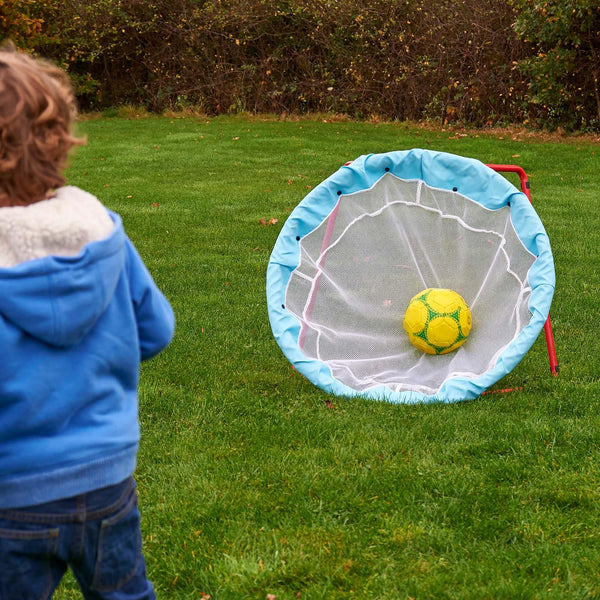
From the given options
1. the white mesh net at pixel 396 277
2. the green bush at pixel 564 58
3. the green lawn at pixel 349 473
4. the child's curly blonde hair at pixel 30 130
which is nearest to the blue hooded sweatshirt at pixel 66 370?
the child's curly blonde hair at pixel 30 130

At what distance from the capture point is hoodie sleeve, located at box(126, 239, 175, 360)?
1.70m

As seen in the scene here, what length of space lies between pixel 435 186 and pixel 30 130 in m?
3.20

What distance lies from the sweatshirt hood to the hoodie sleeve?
0.13m

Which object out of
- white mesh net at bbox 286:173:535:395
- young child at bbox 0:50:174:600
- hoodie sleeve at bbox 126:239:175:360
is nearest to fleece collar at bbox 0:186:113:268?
young child at bbox 0:50:174:600

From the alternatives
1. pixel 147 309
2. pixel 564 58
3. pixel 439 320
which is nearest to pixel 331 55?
pixel 564 58

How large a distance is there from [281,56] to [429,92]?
11.6 ft

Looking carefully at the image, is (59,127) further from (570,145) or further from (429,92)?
(429,92)

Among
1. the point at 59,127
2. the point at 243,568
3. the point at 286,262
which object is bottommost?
Answer: the point at 243,568

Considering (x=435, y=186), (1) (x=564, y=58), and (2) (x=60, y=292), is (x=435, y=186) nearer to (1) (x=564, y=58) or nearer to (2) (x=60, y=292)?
(2) (x=60, y=292)

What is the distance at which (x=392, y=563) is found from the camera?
2709 millimetres

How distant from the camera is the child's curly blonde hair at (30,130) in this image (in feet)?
4.95

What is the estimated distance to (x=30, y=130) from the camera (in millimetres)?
1531

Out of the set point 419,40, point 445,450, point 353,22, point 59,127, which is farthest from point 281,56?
point 59,127

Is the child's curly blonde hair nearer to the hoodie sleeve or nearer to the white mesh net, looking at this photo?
the hoodie sleeve
